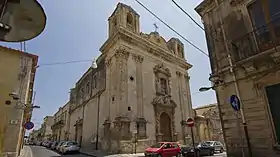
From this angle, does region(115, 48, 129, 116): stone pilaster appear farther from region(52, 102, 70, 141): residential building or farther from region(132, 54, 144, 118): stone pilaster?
region(52, 102, 70, 141): residential building

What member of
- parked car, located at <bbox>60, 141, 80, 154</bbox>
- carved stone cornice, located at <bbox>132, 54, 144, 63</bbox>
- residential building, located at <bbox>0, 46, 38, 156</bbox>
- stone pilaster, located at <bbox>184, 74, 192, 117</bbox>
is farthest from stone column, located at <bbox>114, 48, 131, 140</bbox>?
stone pilaster, located at <bbox>184, 74, 192, 117</bbox>

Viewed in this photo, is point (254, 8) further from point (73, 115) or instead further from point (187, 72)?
point (73, 115)

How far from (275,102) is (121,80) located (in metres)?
12.2

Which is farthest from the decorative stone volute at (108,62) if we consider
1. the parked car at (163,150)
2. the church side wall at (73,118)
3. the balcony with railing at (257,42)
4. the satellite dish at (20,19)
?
the satellite dish at (20,19)

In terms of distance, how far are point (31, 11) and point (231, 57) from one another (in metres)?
8.73

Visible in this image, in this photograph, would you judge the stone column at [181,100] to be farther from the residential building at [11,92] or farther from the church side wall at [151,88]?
the residential building at [11,92]

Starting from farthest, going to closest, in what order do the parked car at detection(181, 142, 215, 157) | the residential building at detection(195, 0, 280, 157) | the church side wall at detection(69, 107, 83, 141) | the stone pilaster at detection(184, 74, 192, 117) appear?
the church side wall at detection(69, 107, 83, 141) < the stone pilaster at detection(184, 74, 192, 117) < the parked car at detection(181, 142, 215, 157) < the residential building at detection(195, 0, 280, 157)

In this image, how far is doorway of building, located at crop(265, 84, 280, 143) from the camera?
22.7 feet

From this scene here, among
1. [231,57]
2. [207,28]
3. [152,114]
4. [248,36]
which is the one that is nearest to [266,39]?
[248,36]

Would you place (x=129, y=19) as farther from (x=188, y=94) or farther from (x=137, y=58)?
(x=188, y=94)

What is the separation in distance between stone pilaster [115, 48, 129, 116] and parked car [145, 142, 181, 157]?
13.7 ft

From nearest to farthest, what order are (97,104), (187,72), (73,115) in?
(97,104), (187,72), (73,115)

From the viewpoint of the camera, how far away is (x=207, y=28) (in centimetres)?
1037

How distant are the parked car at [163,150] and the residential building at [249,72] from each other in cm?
590
